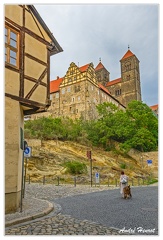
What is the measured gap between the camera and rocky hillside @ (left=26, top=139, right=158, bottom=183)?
1969 centimetres

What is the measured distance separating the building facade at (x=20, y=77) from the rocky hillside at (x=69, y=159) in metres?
11.3

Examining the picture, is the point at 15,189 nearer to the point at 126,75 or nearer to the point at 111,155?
the point at 111,155

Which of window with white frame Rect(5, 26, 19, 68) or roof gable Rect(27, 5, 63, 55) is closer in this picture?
window with white frame Rect(5, 26, 19, 68)

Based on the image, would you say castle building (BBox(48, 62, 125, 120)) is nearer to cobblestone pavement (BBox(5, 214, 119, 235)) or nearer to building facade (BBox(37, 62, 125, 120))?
building facade (BBox(37, 62, 125, 120))

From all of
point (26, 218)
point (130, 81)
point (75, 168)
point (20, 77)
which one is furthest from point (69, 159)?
point (130, 81)

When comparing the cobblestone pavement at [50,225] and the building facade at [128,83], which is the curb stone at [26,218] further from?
the building facade at [128,83]

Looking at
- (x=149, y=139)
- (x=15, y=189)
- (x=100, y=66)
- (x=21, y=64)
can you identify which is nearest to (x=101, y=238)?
(x=15, y=189)

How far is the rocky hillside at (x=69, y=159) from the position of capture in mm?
19688

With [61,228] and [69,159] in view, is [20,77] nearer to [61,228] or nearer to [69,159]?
[61,228]

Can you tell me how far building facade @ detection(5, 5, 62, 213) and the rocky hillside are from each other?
11.3m

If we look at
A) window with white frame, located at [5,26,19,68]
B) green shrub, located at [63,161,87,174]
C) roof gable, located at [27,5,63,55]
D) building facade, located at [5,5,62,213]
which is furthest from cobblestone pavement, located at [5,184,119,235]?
green shrub, located at [63,161,87,174]

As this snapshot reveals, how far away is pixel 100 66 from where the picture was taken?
8119cm

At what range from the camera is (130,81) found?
6950 centimetres

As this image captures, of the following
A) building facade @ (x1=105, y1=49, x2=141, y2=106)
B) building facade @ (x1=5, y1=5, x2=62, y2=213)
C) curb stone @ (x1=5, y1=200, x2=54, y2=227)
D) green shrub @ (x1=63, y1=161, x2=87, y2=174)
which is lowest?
green shrub @ (x1=63, y1=161, x2=87, y2=174)
